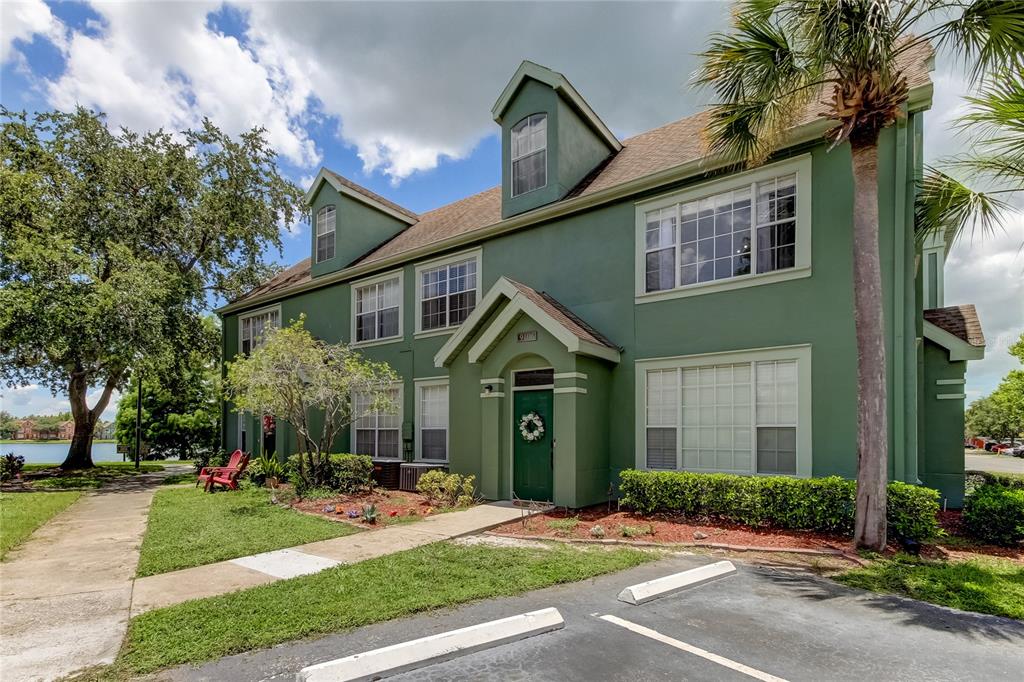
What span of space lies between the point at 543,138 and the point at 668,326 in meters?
6.02

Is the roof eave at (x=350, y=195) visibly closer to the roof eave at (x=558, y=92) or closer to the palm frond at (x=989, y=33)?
the roof eave at (x=558, y=92)

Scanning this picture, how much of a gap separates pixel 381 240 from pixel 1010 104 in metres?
Answer: 16.9

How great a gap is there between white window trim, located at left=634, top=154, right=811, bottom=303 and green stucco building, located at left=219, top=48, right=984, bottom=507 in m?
0.03

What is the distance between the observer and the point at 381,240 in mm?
20031

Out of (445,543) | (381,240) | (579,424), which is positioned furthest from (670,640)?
(381,240)

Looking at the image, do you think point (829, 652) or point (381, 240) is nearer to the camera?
point (829, 652)

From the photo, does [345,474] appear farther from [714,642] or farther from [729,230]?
[714,642]

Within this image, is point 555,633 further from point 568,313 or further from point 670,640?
point 568,313

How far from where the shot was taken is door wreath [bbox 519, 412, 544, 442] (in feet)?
39.0

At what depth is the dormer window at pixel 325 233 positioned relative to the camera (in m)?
19.5

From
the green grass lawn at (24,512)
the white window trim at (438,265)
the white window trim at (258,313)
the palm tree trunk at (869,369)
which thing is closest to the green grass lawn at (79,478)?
the green grass lawn at (24,512)

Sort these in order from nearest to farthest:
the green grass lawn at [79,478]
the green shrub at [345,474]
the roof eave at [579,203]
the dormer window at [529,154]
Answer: the roof eave at [579,203], the dormer window at [529,154], the green shrub at [345,474], the green grass lawn at [79,478]

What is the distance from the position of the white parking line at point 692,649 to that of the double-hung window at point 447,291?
10.5 m

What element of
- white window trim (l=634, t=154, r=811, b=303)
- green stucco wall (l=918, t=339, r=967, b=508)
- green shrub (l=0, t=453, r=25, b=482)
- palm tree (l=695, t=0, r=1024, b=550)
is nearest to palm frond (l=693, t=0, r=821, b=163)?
palm tree (l=695, t=0, r=1024, b=550)
